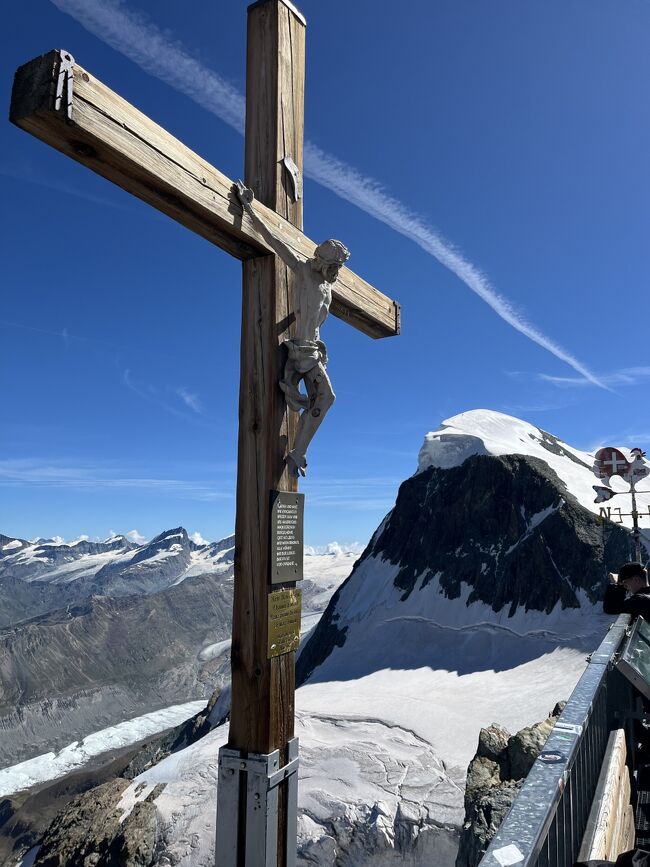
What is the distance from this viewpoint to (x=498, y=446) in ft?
240

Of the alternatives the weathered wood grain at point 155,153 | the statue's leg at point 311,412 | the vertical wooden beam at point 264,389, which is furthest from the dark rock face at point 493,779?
the weathered wood grain at point 155,153

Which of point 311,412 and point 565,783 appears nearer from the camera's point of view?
point 565,783

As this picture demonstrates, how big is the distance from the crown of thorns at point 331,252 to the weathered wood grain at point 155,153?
0.81ft

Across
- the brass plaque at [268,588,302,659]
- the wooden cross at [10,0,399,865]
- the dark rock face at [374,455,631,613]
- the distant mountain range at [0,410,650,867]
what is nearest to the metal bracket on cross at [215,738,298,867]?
the wooden cross at [10,0,399,865]

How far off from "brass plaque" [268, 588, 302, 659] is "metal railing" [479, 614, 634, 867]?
1.63m

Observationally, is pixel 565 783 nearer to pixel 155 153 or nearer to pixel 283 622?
pixel 283 622

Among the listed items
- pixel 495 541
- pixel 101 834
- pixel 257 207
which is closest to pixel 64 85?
pixel 257 207

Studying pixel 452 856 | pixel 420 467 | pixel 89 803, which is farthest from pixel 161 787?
pixel 420 467

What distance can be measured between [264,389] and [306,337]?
498mm

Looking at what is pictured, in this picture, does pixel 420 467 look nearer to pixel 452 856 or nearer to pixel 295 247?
pixel 452 856

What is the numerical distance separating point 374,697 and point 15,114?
159ft

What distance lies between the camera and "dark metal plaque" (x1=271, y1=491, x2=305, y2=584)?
386 cm

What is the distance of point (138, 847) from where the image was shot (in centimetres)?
2766

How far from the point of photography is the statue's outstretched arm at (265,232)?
12.9ft
